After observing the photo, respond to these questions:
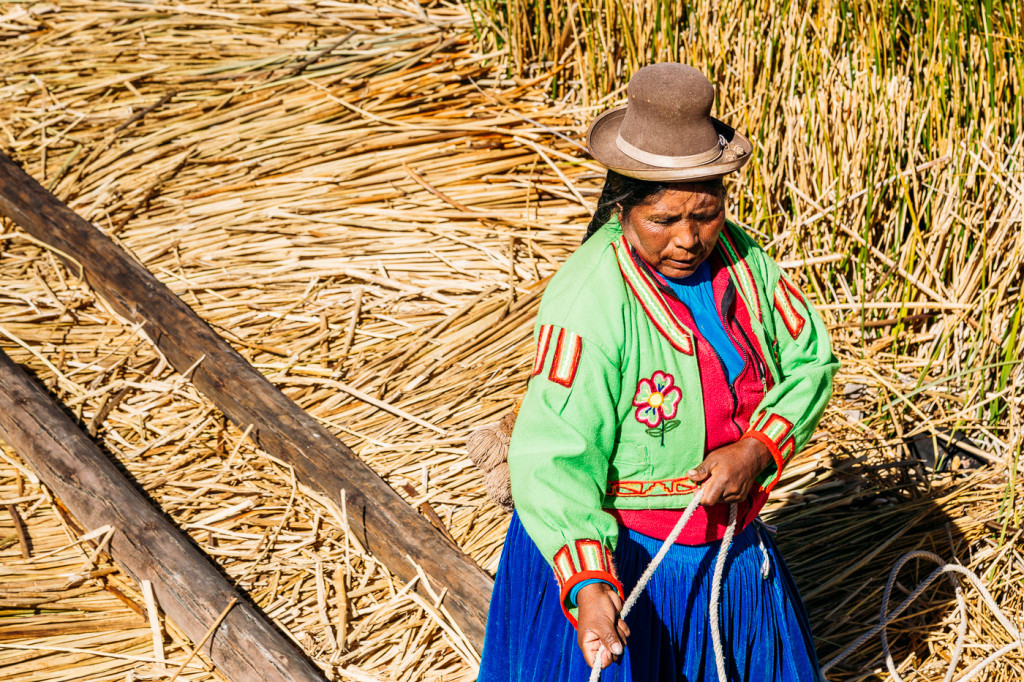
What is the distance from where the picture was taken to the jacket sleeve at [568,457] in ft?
4.44

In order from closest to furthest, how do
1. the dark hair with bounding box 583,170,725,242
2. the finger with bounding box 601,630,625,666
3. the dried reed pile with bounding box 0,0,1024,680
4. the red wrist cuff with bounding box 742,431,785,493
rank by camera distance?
the finger with bounding box 601,630,625,666, the dark hair with bounding box 583,170,725,242, the red wrist cuff with bounding box 742,431,785,493, the dried reed pile with bounding box 0,0,1024,680

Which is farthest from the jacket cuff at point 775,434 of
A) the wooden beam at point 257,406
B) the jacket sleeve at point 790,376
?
the wooden beam at point 257,406

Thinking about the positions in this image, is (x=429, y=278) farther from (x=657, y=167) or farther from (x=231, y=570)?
(x=657, y=167)

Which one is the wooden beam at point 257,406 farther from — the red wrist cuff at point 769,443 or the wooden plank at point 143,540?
the red wrist cuff at point 769,443

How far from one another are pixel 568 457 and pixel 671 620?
16.4 inches

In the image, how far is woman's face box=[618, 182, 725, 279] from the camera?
1399 mm

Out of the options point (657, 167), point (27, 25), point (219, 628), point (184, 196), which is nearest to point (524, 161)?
point (184, 196)

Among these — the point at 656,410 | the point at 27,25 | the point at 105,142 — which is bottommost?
the point at 656,410

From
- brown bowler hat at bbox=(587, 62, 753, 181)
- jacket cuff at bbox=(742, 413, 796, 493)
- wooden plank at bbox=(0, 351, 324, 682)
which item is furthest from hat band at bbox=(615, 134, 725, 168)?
wooden plank at bbox=(0, 351, 324, 682)

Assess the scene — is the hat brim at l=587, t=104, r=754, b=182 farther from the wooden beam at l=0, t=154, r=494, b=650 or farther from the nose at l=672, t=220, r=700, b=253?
the wooden beam at l=0, t=154, r=494, b=650

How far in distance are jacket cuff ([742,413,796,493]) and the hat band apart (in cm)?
42

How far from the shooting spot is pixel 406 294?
340cm

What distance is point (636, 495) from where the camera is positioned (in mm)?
1503

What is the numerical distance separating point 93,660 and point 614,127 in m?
1.92
